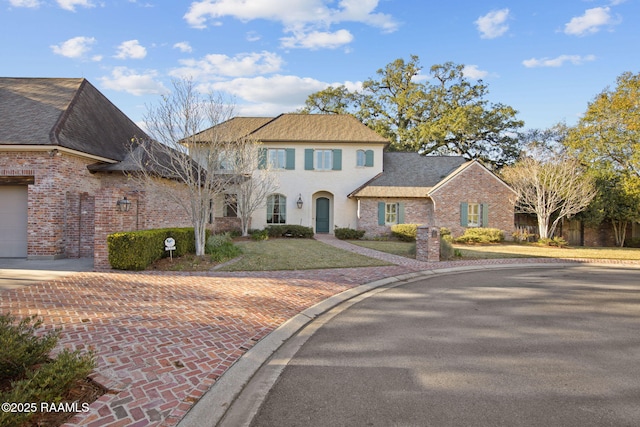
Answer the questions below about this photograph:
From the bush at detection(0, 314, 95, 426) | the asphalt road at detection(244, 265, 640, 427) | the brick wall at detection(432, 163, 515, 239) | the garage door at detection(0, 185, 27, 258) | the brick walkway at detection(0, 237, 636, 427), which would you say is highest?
the brick wall at detection(432, 163, 515, 239)

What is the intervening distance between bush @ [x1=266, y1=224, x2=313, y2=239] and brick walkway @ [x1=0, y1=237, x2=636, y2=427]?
1137 centimetres

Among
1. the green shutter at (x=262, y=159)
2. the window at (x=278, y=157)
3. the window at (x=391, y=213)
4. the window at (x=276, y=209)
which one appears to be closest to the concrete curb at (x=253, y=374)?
the window at (x=391, y=213)

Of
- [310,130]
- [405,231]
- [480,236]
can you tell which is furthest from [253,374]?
[310,130]

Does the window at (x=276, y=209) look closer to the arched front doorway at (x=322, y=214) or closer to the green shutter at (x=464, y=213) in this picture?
the arched front doorway at (x=322, y=214)

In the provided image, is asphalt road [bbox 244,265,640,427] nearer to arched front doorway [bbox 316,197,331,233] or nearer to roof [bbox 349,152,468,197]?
roof [bbox 349,152,468,197]

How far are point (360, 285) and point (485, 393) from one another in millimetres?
5103

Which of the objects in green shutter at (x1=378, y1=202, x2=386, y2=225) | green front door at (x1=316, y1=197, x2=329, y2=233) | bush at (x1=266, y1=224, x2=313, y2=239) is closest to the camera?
bush at (x1=266, y1=224, x2=313, y2=239)

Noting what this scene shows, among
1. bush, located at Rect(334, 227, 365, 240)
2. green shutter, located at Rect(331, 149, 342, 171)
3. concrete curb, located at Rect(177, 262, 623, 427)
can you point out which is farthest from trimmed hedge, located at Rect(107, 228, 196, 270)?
green shutter, located at Rect(331, 149, 342, 171)

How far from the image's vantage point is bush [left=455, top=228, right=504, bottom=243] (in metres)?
19.6

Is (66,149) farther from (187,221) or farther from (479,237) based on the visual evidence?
(479,237)

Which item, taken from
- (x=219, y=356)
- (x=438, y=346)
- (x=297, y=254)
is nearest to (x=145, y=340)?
(x=219, y=356)

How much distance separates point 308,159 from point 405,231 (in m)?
8.02

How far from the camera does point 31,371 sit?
10.0ft

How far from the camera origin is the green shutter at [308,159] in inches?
923
